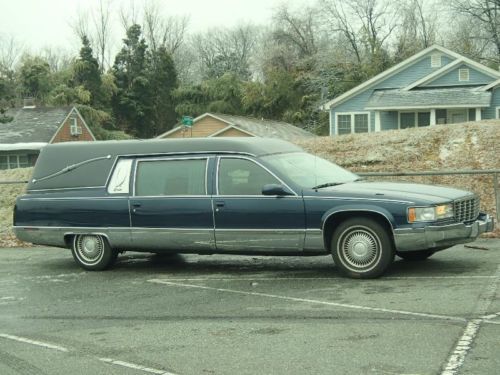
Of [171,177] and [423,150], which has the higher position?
[423,150]

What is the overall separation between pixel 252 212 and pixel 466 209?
2.53m

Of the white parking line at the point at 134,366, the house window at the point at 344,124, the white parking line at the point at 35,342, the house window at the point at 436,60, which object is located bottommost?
the white parking line at the point at 35,342

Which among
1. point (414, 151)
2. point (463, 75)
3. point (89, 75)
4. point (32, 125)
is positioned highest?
point (89, 75)

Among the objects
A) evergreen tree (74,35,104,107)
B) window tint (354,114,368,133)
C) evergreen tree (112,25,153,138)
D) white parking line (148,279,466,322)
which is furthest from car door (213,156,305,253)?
evergreen tree (112,25,153,138)

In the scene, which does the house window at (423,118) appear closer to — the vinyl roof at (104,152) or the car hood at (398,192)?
the vinyl roof at (104,152)

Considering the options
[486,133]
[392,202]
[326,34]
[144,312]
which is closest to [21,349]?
[144,312]

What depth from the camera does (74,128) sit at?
52.5m

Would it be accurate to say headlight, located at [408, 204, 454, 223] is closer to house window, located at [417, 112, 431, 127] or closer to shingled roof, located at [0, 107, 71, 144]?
house window, located at [417, 112, 431, 127]

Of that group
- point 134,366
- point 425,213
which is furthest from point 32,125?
point 134,366

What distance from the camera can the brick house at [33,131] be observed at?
155 ft

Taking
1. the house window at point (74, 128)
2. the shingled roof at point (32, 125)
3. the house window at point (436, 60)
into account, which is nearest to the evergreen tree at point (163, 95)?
the house window at point (74, 128)

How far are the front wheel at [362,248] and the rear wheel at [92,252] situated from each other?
3.30m

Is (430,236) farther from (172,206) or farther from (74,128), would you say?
(74,128)

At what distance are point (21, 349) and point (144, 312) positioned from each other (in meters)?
1.55
